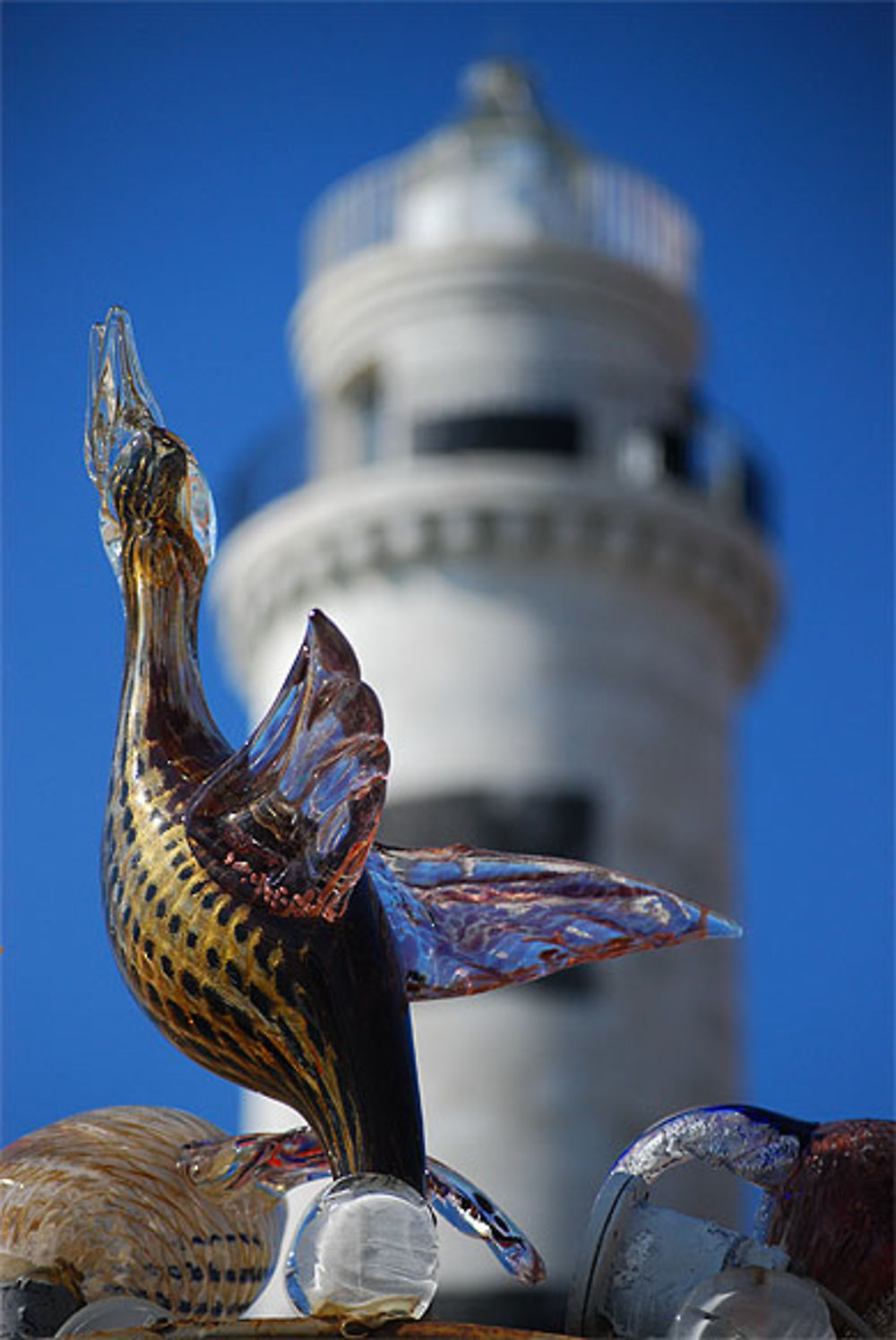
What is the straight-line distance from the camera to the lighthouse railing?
18.1 metres

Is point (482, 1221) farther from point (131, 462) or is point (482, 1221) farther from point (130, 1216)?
point (131, 462)

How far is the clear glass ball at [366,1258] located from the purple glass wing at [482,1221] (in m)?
0.28

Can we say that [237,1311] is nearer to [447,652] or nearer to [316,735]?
[316,735]

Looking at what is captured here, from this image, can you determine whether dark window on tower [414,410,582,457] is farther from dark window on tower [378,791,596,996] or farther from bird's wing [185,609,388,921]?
bird's wing [185,609,388,921]

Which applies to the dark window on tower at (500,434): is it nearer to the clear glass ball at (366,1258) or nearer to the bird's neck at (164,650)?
the bird's neck at (164,650)

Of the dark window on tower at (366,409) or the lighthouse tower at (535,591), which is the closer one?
the lighthouse tower at (535,591)

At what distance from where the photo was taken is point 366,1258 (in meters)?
Result: 2.48

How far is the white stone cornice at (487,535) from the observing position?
16047 mm

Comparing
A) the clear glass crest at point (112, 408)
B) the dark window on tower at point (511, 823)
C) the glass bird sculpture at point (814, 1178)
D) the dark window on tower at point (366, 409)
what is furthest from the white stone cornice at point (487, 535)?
the glass bird sculpture at point (814, 1178)

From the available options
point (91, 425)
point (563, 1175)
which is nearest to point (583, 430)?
point (563, 1175)

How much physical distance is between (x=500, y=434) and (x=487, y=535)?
961 mm

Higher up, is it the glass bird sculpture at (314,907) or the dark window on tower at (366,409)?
the dark window on tower at (366,409)

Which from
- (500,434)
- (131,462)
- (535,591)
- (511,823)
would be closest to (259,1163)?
(131,462)

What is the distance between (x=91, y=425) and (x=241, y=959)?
796 millimetres
